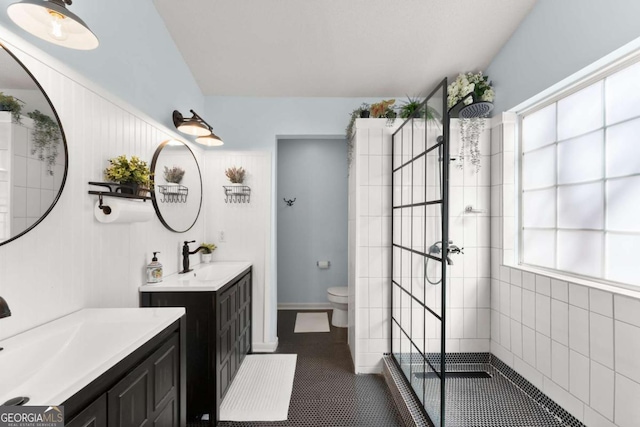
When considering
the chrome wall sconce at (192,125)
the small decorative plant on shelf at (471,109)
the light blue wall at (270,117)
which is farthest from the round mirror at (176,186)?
the small decorative plant on shelf at (471,109)

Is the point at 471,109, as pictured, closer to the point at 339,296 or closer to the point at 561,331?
the point at 561,331

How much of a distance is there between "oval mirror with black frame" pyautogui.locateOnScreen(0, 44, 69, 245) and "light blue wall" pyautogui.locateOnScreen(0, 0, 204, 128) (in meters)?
0.23

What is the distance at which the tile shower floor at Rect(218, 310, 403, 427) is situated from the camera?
6.54 feet

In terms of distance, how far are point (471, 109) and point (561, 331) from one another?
1.76 metres

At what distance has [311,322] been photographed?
3.85 meters

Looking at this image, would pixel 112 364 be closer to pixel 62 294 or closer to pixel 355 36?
pixel 62 294

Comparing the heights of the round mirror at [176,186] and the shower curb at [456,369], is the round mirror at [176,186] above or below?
above

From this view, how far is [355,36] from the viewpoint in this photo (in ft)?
8.21

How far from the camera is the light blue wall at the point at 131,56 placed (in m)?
1.45

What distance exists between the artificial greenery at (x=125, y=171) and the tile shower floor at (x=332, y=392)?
170 cm

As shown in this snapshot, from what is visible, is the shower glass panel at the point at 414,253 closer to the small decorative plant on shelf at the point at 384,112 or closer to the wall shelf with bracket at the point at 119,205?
the small decorative plant on shelf at the point at 384,112

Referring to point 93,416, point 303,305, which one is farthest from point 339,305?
point 93,416

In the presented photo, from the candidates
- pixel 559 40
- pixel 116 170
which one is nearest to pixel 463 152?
pixel 559 40

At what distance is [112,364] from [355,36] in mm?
2732
